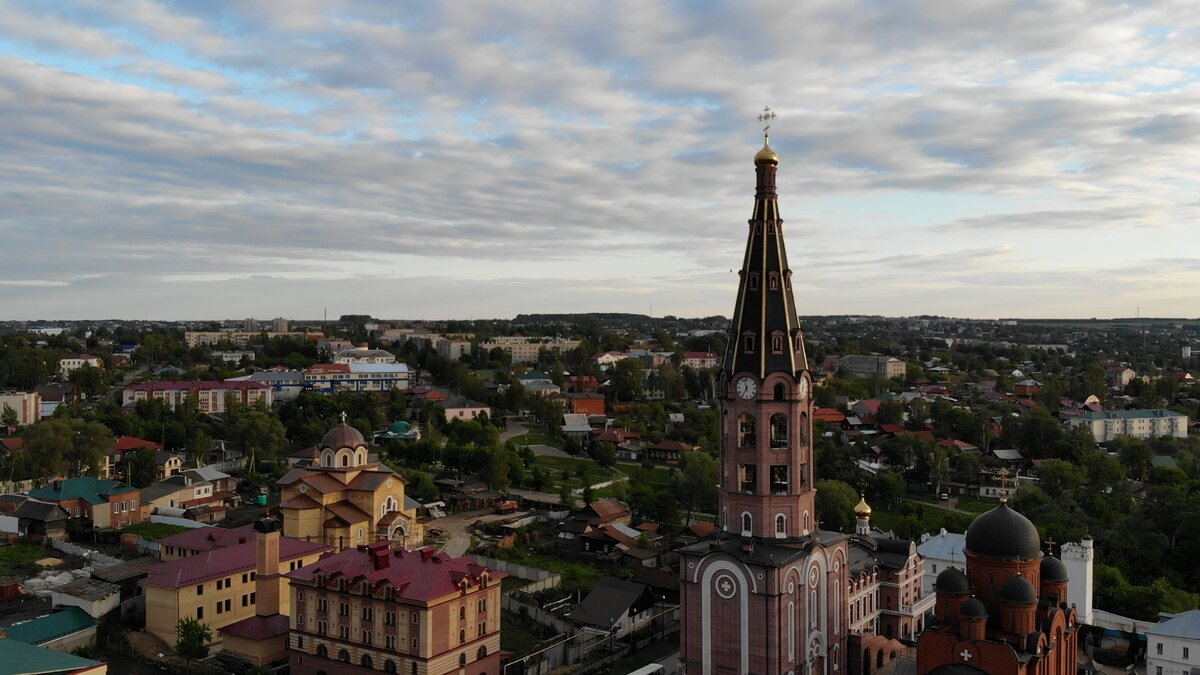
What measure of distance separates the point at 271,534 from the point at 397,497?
38.4 feet

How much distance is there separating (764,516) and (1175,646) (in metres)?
15.8

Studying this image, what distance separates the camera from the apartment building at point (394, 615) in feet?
93.6

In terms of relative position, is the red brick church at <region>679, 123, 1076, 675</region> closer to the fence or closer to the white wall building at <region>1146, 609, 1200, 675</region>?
the white wall building at <region>1146, 609, 1200, 675</region>

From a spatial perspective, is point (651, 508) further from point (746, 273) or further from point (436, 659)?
point (746, 273)

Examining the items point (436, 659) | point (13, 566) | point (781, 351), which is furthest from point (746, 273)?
point (13, 566)

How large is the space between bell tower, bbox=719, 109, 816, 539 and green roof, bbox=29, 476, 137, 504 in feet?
133

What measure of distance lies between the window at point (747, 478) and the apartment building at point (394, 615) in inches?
402

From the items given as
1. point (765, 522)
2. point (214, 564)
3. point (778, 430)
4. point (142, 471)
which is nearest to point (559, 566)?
point (214, 564)

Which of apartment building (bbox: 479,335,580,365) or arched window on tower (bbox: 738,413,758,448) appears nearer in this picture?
arched window on tower (bbox: 738,413,758,448)

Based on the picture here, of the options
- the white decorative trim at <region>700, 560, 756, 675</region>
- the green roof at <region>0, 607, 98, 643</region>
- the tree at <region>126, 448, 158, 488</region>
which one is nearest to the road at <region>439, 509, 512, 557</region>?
the green roof at <region>0, 607, 98, 643</region>

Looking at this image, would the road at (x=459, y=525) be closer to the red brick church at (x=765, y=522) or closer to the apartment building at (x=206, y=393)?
the red brick church at (x=765, y=522)

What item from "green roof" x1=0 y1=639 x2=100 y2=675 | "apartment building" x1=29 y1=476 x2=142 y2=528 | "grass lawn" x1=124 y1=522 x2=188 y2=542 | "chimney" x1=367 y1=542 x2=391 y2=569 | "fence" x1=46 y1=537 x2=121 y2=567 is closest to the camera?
"green roof" x1=0 y1=639 x2=100 y2=675

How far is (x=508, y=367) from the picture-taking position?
143 m

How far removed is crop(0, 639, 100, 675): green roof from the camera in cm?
2359
